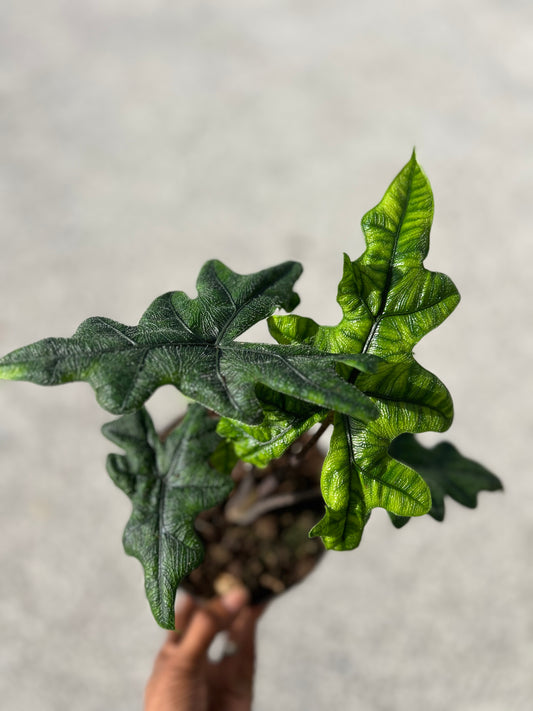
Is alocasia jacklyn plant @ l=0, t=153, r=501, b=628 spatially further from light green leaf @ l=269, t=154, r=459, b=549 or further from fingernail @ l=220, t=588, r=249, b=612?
fingernail @ l=220, t=588, r=249, b=612

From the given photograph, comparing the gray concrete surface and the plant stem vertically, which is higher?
the gray concrete surface

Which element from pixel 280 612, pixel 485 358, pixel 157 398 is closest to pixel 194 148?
pixel 157 398

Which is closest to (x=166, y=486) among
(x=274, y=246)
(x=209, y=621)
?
(x=209, y=621)

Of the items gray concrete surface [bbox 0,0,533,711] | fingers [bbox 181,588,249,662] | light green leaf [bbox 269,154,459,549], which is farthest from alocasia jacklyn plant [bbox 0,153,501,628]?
gray concrete surface [bbox 0,0,533,711]

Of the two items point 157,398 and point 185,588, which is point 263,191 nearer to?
point 157,398

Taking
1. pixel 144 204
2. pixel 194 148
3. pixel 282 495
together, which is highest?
pixel 194 148

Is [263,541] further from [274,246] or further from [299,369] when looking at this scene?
[274,246]

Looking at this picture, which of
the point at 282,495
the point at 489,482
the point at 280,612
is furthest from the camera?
the point at 280,612
